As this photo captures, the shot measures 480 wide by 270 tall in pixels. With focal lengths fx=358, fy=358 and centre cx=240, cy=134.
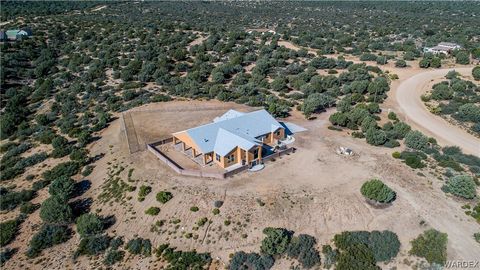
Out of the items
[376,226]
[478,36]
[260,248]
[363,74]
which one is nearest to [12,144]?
[260,248]

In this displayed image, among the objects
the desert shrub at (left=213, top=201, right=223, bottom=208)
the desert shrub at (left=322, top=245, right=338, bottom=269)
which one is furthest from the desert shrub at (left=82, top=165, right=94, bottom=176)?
the desert shrub at (left=322, top=245, right=338, bottom=269)

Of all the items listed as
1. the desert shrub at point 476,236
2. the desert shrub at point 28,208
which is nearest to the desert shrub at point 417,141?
the desert shrub at point 476,236

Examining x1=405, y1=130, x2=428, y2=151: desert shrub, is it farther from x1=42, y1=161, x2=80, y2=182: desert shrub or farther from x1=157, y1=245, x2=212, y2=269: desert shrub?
x1=42, y1=161, x2=80, y2=182: desert shrub

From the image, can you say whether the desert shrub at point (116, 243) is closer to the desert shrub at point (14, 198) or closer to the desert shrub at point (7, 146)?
the desert shrub at point (14, 198)

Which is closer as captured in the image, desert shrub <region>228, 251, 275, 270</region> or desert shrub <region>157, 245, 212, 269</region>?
desert shrub <region>228, 251, 275, 270</region>

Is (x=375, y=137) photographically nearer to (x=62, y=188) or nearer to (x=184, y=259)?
(x=184, y=259)
